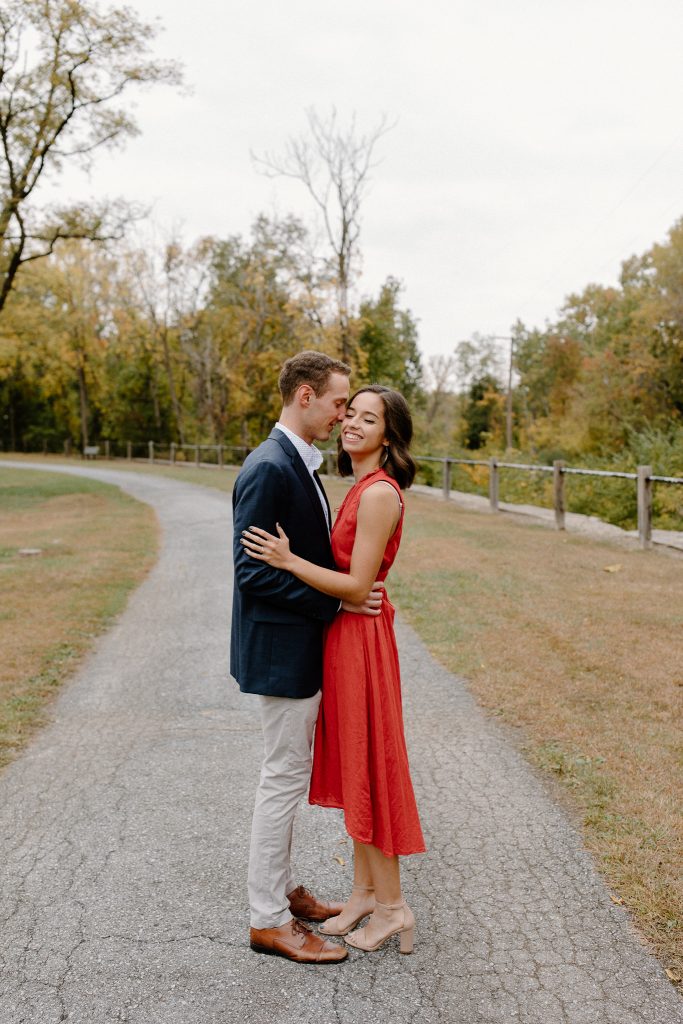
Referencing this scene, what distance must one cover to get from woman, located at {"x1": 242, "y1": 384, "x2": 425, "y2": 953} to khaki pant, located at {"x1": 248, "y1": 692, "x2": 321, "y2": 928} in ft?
0.43

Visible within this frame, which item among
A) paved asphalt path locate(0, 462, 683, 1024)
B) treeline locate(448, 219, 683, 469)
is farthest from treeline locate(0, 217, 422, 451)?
paved asphalt path locate(0, 462, 683, 1024)

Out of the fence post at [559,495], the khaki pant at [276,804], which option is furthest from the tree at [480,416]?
the khaki pant at [276,804]

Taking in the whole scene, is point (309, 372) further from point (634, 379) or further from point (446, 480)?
point (634, 379)

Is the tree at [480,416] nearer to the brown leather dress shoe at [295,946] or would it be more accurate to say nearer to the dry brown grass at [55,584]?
the dry brown grass at [55,584]

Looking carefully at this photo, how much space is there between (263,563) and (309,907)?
1273 mm

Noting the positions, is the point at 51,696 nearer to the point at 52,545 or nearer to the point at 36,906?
the point at 36,906

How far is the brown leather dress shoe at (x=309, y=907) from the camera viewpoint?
2.86 meters

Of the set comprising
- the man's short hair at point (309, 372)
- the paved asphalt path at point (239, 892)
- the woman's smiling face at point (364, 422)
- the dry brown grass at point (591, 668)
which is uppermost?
the man's short hair at point (309, 372)

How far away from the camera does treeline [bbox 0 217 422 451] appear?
3800 centimetres

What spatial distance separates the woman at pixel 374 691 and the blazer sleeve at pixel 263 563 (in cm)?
14

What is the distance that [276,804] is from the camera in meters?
2.70

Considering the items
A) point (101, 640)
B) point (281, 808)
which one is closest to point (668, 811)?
point (281, 808)

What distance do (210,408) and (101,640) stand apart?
3455 cm

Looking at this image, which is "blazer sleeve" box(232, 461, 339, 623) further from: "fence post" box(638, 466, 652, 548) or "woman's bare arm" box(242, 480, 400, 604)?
"fence post" box(638, 466, 652, 548)
